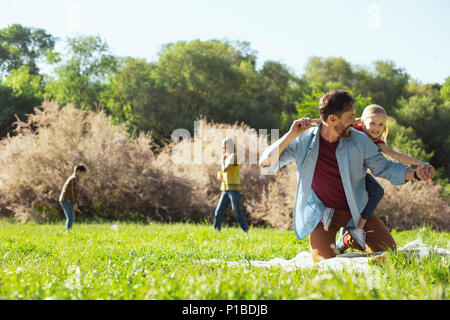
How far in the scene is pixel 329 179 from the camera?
15.4ft

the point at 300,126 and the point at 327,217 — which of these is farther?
the point at 327,217

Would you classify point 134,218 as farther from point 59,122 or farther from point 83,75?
point 83,75

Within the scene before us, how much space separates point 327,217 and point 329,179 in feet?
1.43

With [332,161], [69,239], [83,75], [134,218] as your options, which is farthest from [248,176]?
[83,75]

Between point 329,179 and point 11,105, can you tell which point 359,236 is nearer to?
point 329,179

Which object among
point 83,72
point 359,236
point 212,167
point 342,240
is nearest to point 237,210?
point 342,240

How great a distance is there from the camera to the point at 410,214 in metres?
13.1

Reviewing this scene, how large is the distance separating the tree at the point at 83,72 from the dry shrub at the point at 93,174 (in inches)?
1105

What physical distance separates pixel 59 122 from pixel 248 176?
685 centimetres

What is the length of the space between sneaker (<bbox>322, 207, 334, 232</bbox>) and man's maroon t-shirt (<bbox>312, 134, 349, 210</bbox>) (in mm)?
65

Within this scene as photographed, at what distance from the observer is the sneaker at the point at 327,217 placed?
4652 mm

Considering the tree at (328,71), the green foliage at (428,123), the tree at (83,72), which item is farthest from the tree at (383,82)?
the tree at (83,72)

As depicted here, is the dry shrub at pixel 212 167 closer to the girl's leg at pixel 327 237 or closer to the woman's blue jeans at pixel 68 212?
the woman's blue jeans at pixel 68 212

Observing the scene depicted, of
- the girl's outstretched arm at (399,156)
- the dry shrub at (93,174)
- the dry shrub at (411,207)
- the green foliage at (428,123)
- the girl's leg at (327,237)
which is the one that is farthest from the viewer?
the green foliage at (428,123)
